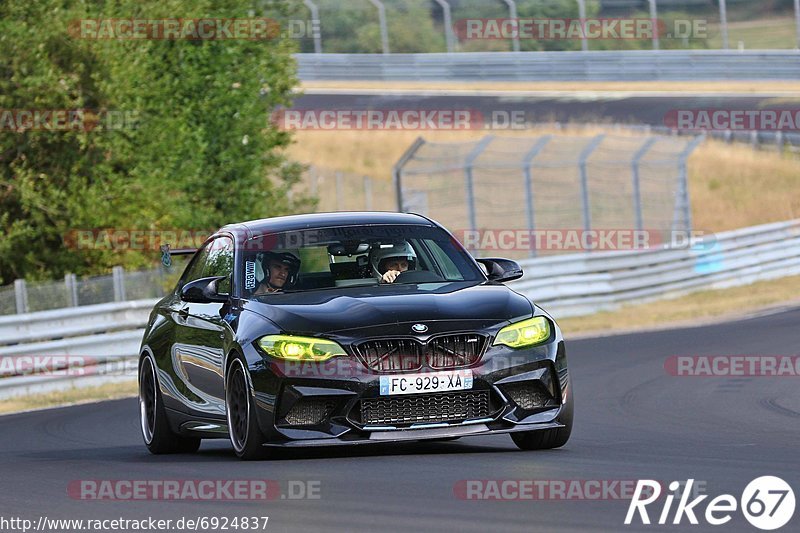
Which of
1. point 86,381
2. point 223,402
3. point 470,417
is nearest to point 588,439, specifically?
point 470,417

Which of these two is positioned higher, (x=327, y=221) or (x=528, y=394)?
(x=327, y=221)

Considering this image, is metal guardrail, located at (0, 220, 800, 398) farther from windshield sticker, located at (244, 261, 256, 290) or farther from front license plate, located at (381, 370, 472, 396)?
front license plate, located at (381, 370, 472, 396)

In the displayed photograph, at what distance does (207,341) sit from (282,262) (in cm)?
68

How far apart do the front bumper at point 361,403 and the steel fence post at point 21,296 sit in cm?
1175

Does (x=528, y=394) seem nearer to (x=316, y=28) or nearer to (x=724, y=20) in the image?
(x=724, y=20)

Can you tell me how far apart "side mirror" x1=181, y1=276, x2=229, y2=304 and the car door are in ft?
0.23

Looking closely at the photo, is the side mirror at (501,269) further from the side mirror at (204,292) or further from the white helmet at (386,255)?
the side mirror at (204,292)

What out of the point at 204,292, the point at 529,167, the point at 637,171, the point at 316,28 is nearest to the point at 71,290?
the point at 529,167

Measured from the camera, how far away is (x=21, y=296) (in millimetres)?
20641

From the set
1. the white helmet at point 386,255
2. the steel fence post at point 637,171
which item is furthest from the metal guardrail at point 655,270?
the white helmet at point 386,255

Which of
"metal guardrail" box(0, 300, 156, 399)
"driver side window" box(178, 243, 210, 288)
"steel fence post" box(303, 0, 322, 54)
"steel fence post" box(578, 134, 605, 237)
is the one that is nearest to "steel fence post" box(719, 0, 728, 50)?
"steel fence post" box(303, 0, 322, 54)

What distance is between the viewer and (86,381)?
2056 centimetres

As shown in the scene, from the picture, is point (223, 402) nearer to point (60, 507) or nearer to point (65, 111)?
point (60, 507)

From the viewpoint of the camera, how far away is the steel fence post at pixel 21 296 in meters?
20.6
